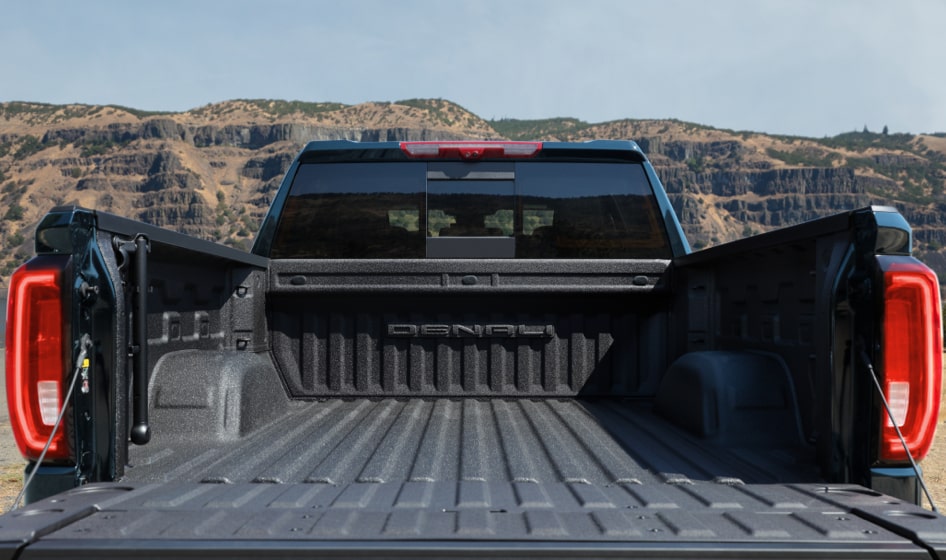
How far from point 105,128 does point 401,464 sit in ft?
533

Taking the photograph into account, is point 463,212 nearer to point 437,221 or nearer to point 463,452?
point 437,221

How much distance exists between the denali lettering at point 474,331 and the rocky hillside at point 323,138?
11903cm

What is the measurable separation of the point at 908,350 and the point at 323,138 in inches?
4959

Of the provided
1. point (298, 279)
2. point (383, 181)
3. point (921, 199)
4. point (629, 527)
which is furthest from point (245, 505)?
point (921, 199)

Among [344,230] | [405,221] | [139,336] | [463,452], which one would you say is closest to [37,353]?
[139,336]

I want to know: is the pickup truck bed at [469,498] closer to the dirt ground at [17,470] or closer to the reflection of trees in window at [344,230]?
the reflection of trees in window at [344,230]

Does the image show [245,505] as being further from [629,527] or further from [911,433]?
[911,433]

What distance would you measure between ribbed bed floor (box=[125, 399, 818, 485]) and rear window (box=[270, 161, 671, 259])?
33.7 inches

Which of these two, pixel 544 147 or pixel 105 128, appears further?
pixel 105 128

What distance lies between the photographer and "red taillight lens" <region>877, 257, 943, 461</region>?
6.93 ft

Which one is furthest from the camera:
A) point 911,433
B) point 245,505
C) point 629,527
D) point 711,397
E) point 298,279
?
point 298,279

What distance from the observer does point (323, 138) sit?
4865 inches

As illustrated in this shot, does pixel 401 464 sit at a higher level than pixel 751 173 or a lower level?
lower

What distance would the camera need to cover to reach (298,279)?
3.96 meters
